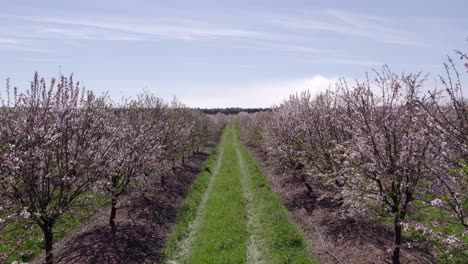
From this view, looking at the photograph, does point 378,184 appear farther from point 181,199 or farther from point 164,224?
point 181,199

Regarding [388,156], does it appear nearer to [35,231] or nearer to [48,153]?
[48,153]

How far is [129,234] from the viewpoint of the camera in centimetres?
1434

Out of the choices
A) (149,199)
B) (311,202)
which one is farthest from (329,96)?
(149,199)

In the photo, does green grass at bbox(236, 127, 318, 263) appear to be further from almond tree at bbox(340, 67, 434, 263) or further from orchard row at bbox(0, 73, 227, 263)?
orchard row at bbox(0, 73, 227, 263)

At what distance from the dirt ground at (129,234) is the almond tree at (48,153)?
211 cm

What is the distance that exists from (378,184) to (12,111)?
9.60 metres

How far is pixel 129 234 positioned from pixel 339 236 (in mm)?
7638

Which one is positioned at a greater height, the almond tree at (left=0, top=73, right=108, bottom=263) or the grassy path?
the almond tree at (left=0, top=73, right=108, bottom=263)

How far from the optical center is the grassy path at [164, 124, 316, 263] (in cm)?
1234

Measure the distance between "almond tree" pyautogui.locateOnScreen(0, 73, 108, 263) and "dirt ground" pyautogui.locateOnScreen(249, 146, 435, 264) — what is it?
761cm

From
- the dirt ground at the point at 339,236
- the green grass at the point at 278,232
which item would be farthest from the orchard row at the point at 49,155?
the dirt ground at the point at 339,236

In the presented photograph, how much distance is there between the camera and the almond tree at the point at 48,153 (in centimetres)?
889

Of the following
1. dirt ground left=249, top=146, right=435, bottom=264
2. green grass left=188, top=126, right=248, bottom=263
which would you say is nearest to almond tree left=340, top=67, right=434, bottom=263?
dirt ground left=249, top=146, right=435, bottom=264

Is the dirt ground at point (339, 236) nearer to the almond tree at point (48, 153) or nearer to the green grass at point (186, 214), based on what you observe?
the green grass at point (186, 214)
